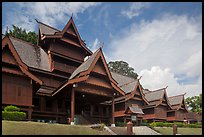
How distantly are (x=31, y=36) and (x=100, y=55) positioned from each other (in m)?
25.8

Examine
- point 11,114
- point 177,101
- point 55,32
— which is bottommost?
point 11,114

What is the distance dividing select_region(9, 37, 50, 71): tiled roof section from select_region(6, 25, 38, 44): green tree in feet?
52.3

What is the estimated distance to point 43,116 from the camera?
26.2m

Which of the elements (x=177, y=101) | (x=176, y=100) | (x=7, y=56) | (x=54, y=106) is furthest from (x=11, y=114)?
(x=176, y=100)

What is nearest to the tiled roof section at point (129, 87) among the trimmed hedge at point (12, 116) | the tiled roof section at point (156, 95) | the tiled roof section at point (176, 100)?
the tiled roof section at point (156, 95)

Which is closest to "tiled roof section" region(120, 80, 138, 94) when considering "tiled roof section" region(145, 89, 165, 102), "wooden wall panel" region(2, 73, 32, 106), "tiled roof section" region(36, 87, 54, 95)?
"tiled roof section" region(145, 89, 165, 102)

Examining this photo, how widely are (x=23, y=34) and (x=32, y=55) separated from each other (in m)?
20.0

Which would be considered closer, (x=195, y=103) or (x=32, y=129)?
(x=32, y=129)

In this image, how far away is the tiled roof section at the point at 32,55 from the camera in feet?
90.7

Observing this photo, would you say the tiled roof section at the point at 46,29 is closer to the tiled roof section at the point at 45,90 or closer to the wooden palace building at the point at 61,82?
the wooden palace building at the point at 61,82

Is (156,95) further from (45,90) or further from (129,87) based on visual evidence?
(45,90)

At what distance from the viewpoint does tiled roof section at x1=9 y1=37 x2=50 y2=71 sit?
2766 centimetres

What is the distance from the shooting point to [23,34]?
47094mm

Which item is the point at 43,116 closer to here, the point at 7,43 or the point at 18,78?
the point at 18,78
